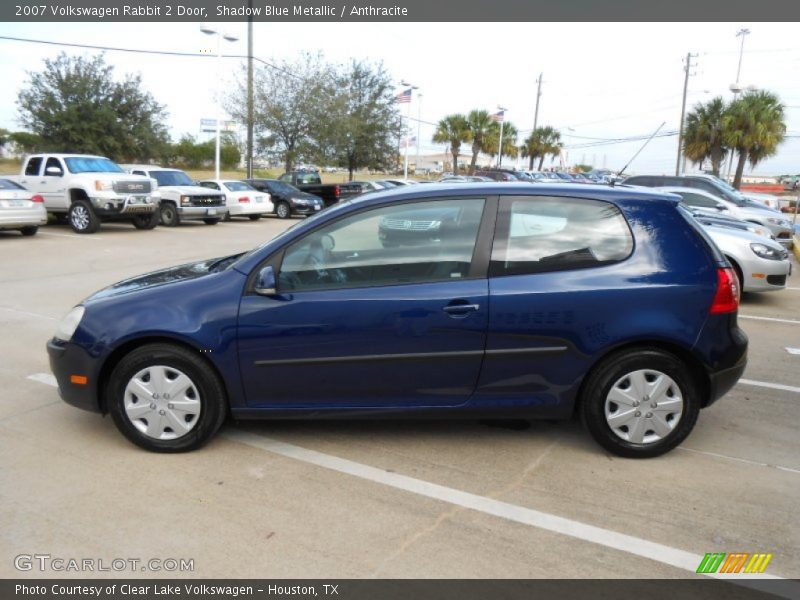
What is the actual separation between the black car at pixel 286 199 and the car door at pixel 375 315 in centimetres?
2043

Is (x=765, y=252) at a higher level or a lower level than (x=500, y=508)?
higher

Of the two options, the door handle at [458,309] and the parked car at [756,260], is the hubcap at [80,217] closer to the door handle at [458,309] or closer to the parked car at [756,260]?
the parked car at [756,260]

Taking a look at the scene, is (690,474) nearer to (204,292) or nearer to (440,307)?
(440,307)

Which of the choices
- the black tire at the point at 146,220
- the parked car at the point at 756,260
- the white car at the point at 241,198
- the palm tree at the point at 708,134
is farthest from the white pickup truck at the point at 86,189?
the palm tree at the point at 708,134

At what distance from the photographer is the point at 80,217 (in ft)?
53.3

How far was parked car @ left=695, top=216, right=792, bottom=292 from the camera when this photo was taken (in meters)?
8.79

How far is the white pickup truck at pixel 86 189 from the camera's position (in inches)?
636

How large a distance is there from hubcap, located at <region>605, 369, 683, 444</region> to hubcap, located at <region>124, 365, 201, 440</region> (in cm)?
251

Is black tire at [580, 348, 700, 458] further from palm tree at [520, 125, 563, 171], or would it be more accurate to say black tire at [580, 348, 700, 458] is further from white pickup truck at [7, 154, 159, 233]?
palm tree at [520, 125, 563, 171]

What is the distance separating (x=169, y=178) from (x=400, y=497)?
1875 cm

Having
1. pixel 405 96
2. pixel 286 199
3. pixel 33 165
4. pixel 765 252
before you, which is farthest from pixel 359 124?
pixel 765 252

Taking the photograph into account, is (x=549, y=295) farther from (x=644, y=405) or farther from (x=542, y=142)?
(x=542, y=142)

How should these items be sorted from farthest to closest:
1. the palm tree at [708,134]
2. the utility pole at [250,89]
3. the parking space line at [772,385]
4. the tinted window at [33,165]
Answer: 1. the palm tree at [708,134]
2. the utility pole at [250,89]
3. the tinted window at [33,165]
4. the parking space line at [772,385]

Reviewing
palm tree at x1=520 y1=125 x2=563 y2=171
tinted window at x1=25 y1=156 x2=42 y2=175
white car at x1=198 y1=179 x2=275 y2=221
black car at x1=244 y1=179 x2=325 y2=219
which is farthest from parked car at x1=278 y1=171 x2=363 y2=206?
palm tree at x1=520 y1=125 x2=563 y2=171
